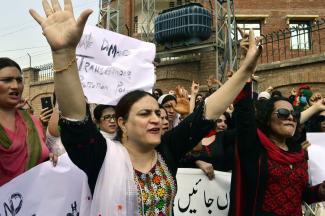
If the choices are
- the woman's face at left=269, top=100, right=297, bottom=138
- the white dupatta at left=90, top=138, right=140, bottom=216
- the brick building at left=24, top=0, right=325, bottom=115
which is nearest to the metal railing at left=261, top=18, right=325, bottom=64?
the brick building at left=24, top=0, right=325, bottom=115

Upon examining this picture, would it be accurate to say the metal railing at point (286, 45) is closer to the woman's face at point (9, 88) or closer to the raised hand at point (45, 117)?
the raised hand at point (45, 117)

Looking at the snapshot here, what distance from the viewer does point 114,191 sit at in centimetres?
185

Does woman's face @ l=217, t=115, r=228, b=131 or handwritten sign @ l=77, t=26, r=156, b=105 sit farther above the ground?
handwritten sign @ l=77, t=26, r=156, b=105

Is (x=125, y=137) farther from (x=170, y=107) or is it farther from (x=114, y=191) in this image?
(x=170, y=107)

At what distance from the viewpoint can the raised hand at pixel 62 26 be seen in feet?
5.44

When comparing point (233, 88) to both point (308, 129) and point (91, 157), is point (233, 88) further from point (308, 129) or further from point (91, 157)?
point (308, 129)

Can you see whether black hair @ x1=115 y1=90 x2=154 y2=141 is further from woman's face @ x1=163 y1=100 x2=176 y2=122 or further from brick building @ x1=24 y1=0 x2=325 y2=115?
brick building @ x1=24 y1=0 x2=325 y2=115

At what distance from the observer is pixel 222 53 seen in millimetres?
12008

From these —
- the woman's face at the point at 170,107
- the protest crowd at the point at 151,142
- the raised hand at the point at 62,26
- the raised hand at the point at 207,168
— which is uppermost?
the raised hand at the point at 62,26

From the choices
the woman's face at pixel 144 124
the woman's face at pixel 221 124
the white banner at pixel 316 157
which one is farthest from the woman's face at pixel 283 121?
the woman's face at pixel 221 124

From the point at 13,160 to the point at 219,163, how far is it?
5.34 feet

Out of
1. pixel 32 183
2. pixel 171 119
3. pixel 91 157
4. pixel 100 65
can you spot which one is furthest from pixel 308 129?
pixel 91 157

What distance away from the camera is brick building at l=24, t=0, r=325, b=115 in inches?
406

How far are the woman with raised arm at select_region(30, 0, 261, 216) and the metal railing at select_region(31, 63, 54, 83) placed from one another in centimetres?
1685
